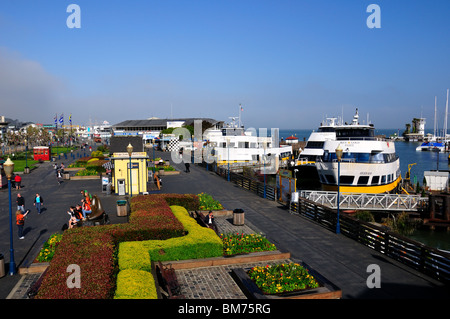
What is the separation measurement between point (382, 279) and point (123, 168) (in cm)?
2121

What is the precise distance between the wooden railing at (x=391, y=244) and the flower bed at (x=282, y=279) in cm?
440

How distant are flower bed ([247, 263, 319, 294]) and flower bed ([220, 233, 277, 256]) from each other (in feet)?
7.98

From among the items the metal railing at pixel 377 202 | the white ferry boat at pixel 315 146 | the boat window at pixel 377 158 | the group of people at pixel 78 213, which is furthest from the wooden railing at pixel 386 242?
the white ferry boat at pixel 315 146

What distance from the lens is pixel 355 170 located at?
30047 mm

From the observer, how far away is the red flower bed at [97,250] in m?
8.57

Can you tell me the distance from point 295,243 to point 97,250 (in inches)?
335

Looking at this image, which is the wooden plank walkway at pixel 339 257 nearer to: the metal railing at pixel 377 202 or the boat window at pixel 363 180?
the metal railing at pixel 377 202

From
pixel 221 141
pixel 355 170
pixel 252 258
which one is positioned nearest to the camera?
pixel 252 258

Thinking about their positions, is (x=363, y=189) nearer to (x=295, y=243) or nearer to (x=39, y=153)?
(x=295, y=243)

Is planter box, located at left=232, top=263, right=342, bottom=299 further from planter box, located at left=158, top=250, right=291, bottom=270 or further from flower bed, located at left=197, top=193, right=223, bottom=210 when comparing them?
flower bed, located at left=197, top=193, right=223, bottom=210

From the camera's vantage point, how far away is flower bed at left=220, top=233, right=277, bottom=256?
13.6 m

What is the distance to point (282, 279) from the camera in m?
10.3

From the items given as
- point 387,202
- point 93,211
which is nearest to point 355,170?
point 387,202
